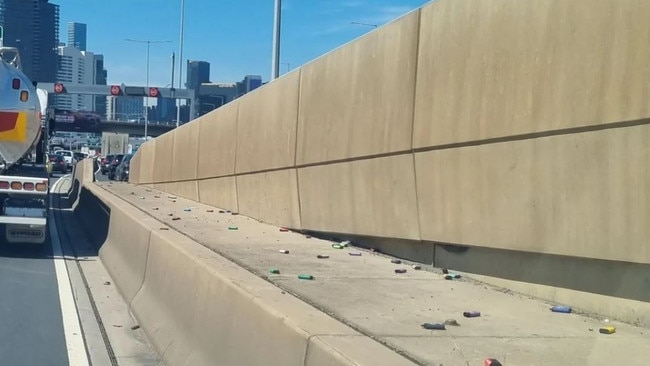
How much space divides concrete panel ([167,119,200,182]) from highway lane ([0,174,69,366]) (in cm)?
766

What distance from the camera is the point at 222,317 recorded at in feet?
21.5

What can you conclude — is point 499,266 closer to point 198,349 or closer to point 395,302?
point 395,302

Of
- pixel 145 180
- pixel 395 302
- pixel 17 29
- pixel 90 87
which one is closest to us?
pixel 395 302

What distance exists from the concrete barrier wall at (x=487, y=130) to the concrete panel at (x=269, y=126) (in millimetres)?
311

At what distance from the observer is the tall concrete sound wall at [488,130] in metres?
5.92

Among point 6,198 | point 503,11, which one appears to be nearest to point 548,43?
point 503,11

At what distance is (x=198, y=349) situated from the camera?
6.89 m

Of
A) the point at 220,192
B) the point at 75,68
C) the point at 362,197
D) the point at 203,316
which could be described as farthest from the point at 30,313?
the point at 75,68

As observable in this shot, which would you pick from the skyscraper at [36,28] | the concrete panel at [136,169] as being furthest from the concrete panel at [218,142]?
the skyscraper at [36,28]

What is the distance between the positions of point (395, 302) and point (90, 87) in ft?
262

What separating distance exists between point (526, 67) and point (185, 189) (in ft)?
60.2

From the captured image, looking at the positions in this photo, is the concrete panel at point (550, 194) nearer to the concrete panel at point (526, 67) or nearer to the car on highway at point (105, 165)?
the concrete panel at point (526, 67)

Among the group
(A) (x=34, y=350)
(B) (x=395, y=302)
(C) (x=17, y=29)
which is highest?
(C) (x=17, y=29)

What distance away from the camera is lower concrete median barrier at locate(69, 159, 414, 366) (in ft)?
16.6
